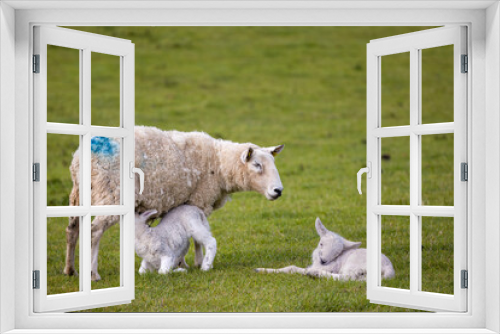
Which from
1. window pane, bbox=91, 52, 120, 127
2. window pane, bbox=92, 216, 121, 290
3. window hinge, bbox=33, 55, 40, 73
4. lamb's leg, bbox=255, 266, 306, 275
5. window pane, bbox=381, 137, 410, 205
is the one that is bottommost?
lamb's leg, bbox=255, 266, 306, 275

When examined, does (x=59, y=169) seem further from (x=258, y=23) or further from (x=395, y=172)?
(x=258, y=23)

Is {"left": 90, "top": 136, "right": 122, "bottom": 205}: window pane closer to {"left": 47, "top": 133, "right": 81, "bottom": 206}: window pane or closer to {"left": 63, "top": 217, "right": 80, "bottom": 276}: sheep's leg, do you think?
{"left": 63, "top": 217, "right": 80, "bottom": 276}: sheep's leg

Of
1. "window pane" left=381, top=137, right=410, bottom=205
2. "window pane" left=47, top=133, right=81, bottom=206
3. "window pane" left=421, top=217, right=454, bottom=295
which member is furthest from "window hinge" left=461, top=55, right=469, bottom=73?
"window pane" left=47, top=133, right=81, bottom=206

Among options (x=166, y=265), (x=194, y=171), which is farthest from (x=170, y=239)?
(x=194, y=171)

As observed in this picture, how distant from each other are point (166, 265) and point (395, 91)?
9.22 m

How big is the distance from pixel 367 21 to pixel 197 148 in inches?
110

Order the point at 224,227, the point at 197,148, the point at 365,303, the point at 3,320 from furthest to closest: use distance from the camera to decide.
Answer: the point at 224,227
the point at 197,148
the point at 365,303
the point at 3,320

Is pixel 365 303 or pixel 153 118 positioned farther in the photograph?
pixel 153 118

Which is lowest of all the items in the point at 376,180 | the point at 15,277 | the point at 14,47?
the point at 15,277

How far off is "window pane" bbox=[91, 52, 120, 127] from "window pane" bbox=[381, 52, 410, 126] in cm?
538

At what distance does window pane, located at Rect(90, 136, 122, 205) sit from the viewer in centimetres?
443

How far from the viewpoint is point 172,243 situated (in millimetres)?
5488

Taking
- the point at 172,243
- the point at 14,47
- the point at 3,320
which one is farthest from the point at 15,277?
the point at 172,243

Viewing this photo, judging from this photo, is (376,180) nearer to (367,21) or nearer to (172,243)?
(367,21)
